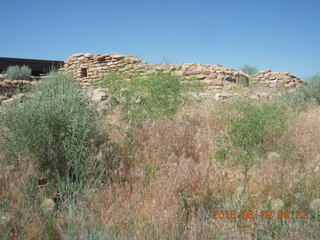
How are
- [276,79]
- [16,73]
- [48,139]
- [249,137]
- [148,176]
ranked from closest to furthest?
[148,176]
[48,139]
[249,137]
[276,79]
[16,73]

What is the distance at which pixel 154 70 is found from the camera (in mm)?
12203

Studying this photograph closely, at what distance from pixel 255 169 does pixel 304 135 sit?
180 centimetres

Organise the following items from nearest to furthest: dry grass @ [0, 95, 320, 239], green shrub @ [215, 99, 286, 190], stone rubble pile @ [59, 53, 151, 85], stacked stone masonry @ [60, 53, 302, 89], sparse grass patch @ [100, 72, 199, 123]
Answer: dry grass @ [0, 95, 320, 239]
green shrub @ [215, 99, 286, 190]
sparse grass patch @ [100, 72, 199, 123]
stacked stone masonry @ [60, 53, 302, 89]
stone rubble pile @ [59, 53, 151, 85]

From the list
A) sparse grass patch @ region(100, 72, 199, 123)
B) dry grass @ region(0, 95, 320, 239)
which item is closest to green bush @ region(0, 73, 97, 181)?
dry grass @ region(0, 95, 320, 239)

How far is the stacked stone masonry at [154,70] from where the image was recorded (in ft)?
39.7

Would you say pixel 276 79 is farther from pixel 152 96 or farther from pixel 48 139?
pixel 48 139

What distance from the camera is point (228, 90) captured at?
34.5 feet

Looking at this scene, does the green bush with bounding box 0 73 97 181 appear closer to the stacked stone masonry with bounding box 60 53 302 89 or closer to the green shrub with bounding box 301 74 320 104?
the green shrub with bounding box 301 74 320 104

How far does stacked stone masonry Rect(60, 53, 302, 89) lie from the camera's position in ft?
39.7

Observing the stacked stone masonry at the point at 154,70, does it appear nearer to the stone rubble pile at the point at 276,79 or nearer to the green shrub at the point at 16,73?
the stone rubble pile at the point at 276,79

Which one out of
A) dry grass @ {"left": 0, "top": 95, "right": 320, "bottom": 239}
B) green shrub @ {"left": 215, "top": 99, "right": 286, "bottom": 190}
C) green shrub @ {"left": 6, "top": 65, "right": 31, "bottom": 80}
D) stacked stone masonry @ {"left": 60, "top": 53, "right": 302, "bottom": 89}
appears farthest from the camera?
green shrub @ {"left": 6, "top": 65, "right": 31, "bottom": 80}

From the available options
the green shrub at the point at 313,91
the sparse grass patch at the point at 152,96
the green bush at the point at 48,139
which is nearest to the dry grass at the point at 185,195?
the green bush at the point at 48,139

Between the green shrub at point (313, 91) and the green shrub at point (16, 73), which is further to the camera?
the green shrub at point (16, 73)

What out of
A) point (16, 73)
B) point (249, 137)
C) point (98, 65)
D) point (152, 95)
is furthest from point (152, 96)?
point (16, 73)
